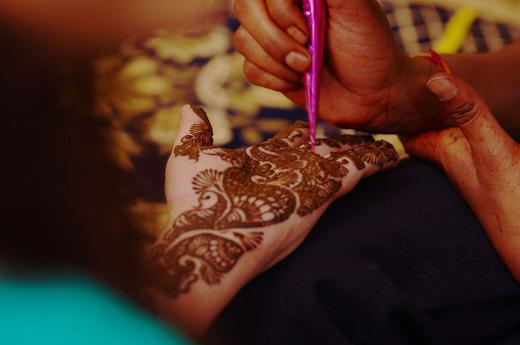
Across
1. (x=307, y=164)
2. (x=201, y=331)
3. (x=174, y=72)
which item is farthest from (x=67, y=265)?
(x=174, y=72)

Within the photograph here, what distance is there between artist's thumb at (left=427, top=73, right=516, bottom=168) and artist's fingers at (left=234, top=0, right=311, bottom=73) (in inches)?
7.5

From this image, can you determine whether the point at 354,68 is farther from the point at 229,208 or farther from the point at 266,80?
the point at 229,208

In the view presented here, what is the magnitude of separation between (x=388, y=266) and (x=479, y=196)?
169 mm

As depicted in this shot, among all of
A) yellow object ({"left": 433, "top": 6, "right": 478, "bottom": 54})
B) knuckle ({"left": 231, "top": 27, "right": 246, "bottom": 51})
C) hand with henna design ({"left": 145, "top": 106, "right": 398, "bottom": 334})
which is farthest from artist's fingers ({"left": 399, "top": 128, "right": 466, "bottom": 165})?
yellow object ({"left": 433, "top": 6, "right": 478, "bottom": 54})

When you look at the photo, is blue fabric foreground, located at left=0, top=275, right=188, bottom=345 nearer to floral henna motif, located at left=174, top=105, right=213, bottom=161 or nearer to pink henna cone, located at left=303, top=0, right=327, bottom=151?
floral henna motif, located at left=174, top=105, right=213, bottom=161

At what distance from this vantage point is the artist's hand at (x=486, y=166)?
0.61m

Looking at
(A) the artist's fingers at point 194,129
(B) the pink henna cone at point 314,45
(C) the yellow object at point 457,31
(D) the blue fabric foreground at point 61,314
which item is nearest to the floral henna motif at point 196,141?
(A) the artist's fingers at point 194,129

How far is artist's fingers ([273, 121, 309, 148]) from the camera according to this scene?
65 cm

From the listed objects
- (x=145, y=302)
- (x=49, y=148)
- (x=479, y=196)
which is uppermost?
(x=49, y=148)

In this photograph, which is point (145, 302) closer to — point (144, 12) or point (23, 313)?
point (23, 313)

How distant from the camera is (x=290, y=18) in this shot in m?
0.69

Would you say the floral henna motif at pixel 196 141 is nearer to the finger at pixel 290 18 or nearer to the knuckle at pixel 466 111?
the finger at pixel 290 18

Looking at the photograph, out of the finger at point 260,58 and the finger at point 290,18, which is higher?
the finger at point 290,18

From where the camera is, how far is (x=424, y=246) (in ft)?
1.87
